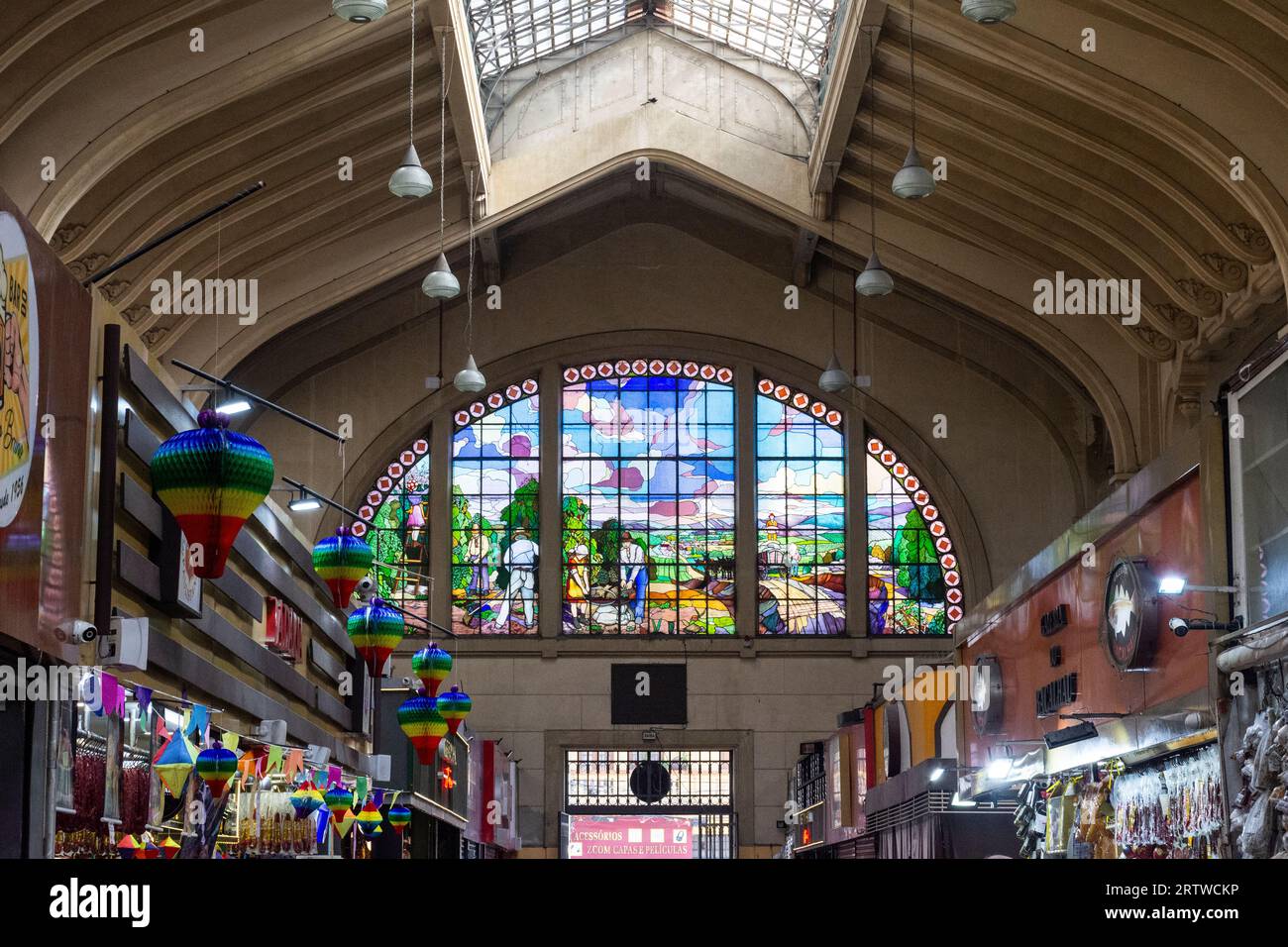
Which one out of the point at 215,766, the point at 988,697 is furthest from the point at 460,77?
the point at 215,766

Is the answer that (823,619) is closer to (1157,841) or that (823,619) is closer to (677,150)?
(677,150)

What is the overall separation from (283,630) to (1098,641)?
635 cm

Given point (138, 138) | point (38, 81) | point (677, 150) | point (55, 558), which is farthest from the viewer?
point (677, 150)

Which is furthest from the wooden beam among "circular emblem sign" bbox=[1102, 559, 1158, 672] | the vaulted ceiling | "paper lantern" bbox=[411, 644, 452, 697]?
"circular emblem sign" bbox=[1102, 559, 1158, 672]

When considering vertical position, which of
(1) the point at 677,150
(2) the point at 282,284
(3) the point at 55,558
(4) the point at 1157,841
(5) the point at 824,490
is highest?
(1) the point at 677,150

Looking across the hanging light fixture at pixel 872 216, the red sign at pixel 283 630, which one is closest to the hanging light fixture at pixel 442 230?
the red sign at pixel 283 630

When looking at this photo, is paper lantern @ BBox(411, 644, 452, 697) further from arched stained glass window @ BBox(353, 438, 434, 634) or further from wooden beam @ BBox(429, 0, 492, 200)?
arched stained glass window @ BBox(353, 438, 434, 634)

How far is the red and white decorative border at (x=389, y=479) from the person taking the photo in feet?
76.6

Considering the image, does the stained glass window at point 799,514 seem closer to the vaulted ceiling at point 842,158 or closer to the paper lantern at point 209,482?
the vaulted ceiling at point 842,158

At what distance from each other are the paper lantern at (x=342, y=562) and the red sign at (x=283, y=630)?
1.24 m

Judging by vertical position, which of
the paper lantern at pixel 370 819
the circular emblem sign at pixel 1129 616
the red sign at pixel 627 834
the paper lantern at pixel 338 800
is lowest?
the red sign at pixel 627 834
